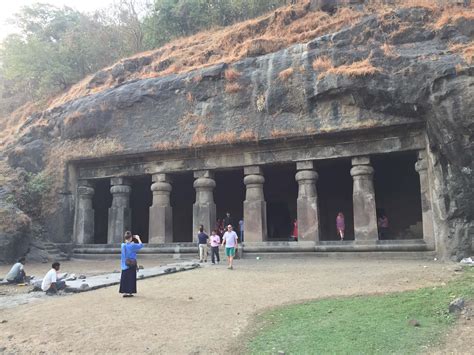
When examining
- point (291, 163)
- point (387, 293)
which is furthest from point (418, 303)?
point (291, 163)

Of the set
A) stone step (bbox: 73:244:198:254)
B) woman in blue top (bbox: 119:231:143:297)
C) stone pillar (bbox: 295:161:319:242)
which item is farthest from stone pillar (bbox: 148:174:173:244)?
woman in blue top (bbox: 119:231:143:297)

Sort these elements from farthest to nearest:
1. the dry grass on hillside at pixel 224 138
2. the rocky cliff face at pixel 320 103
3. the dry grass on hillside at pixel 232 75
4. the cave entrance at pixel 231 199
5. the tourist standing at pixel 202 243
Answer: the cave entrance at pixel 231 199
the dry grass on hillside at pixel 232 75
the dry grass on hillside at pixel 224 138
the tourist standing at pixel 202 243
the rocky cliff face at pixel 320 103

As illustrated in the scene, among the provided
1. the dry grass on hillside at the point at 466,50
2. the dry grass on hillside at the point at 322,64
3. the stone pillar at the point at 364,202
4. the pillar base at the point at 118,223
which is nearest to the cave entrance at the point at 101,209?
the pillar base at the point at 118,223

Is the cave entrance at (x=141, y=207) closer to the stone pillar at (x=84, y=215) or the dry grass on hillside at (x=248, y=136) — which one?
the stone pillar at (x=84, y=215)

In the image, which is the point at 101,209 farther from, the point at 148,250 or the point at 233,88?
the point at 233,88

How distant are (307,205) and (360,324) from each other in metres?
9.52

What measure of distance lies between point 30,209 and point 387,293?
48.9 feet

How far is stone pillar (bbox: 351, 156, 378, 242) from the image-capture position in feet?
46.4

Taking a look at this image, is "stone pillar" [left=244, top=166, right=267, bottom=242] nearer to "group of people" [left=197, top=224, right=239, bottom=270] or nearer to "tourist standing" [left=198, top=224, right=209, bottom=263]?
"group of people" [left=197, top=224, right=239, bottom=270]

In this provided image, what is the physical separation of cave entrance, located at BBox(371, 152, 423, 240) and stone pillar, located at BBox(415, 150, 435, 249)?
410 centimetres

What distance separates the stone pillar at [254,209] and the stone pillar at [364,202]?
3.23 meters

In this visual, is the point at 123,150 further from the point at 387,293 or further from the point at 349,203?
the point at 387,293

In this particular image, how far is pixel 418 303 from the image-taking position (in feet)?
20.5

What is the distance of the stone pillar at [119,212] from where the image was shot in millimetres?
17656
